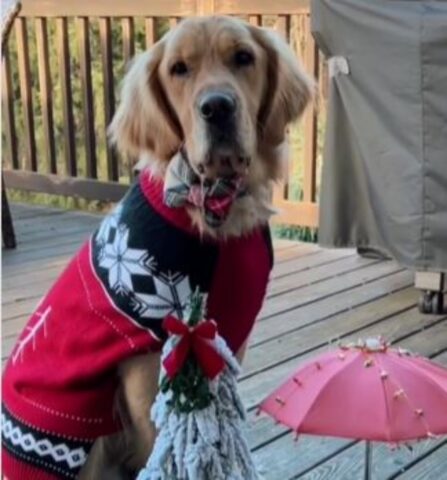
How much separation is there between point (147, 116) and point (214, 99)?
20 centimetres

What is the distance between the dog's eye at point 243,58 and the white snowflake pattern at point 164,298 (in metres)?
0.48

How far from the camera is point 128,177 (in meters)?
5.41

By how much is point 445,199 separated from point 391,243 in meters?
0.31

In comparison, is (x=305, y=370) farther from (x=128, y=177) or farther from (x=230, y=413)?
(x=128, y=177)

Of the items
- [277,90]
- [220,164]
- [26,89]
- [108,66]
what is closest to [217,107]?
[220,164]

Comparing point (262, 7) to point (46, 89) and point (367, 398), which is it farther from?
point (367, 398)

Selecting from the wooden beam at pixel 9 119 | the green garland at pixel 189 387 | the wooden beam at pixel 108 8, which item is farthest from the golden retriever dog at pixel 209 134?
the wooden beam at pixel 9 119

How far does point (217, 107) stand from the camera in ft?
5.88

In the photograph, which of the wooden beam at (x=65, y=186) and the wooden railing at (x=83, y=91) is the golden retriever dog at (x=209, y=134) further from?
the wooden beam at (x=65, y=186)

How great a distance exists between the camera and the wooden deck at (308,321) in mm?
2297

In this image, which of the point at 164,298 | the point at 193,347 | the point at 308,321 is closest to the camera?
the point at 193,347

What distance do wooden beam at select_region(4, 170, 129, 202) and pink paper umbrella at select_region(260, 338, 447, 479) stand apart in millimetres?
3682

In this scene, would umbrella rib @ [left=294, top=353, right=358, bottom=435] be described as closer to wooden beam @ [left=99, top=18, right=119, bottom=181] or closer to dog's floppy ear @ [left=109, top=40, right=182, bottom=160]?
dog's floppy ear @ [left=109, top=40, right=182, bottom=160]

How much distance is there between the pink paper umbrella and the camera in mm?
1492
